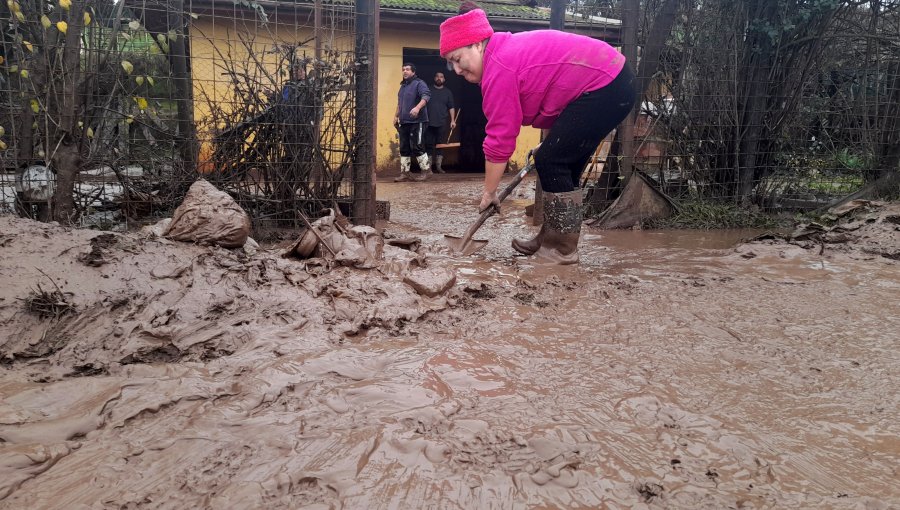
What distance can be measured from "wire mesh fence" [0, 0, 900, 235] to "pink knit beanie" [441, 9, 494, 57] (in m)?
1.41

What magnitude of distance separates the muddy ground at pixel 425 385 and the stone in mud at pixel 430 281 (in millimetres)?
64

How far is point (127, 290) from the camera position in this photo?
3.05 m

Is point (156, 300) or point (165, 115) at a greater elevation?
point (165, 115)

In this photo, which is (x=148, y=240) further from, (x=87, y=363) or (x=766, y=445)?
(x=766, y=445)

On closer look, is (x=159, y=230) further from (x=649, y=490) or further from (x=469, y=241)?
(x=649, y=490)

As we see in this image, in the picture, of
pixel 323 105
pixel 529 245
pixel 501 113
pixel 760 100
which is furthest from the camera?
pixel 760 100

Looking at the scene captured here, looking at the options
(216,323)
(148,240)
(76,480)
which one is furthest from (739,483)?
(148,240)

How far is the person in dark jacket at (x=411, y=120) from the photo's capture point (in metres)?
10.6

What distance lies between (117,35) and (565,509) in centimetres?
472

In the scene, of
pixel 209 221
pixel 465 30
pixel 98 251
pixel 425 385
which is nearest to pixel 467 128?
pixel 465 30

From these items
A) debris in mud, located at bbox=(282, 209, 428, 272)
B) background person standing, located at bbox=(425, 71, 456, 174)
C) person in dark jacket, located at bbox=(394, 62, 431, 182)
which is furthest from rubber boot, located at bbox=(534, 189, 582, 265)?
background person standing, located at bbox=(425, 71, 456, 174)

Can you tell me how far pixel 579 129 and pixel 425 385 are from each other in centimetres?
232

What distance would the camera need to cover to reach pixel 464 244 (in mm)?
4738

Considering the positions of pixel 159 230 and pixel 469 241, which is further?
pixel 469 241
